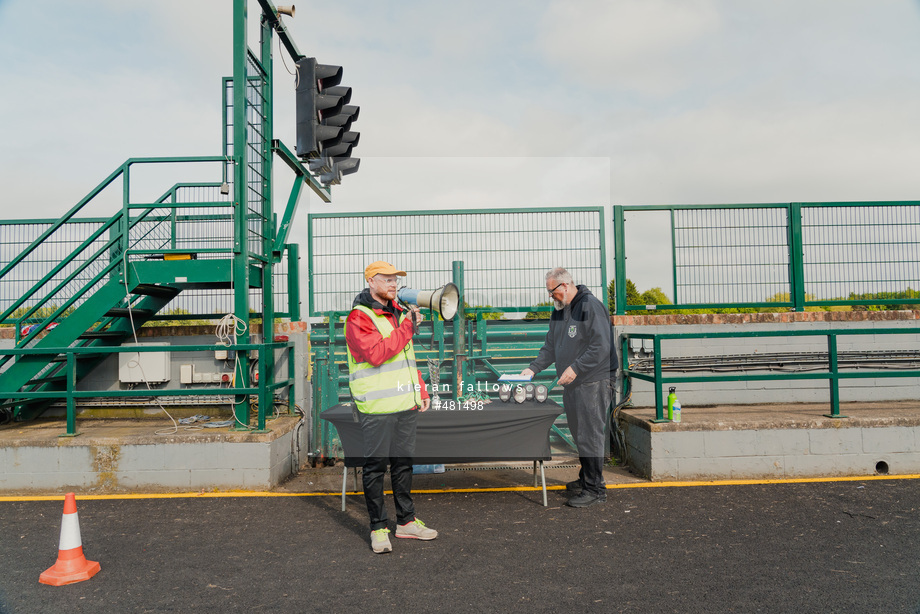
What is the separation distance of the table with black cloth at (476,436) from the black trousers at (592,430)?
12.0 inches

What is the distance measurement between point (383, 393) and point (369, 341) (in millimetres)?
423

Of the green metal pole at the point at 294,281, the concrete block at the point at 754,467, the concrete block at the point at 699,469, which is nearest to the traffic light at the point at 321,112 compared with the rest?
the green metal pole at the point at 294,281

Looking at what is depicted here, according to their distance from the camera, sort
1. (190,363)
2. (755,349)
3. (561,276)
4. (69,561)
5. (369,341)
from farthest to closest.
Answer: (755,349), (190,363), (561,276), (369,341), (69,561)

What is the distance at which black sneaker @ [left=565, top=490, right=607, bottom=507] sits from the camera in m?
5.29

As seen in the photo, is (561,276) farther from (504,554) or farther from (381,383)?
(504,554)

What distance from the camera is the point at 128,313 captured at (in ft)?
23.5

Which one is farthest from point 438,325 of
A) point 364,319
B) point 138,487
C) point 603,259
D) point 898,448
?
point 898,448

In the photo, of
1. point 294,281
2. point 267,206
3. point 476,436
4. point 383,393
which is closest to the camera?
point 383,393

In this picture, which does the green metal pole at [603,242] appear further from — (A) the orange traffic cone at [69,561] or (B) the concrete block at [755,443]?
(A) the orange traffic cone at [69,561]

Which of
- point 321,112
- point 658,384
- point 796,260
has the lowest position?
point 658,384

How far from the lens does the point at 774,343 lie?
7.47 metres

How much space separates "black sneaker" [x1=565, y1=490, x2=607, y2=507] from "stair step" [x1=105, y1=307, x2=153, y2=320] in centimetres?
544

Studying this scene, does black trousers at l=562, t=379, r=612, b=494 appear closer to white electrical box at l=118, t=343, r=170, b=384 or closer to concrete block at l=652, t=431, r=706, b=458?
concrete block at l=652, t=431, r=706, b=458

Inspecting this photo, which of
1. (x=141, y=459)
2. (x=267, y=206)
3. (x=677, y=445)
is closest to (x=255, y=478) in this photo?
(x=141, y=459)
